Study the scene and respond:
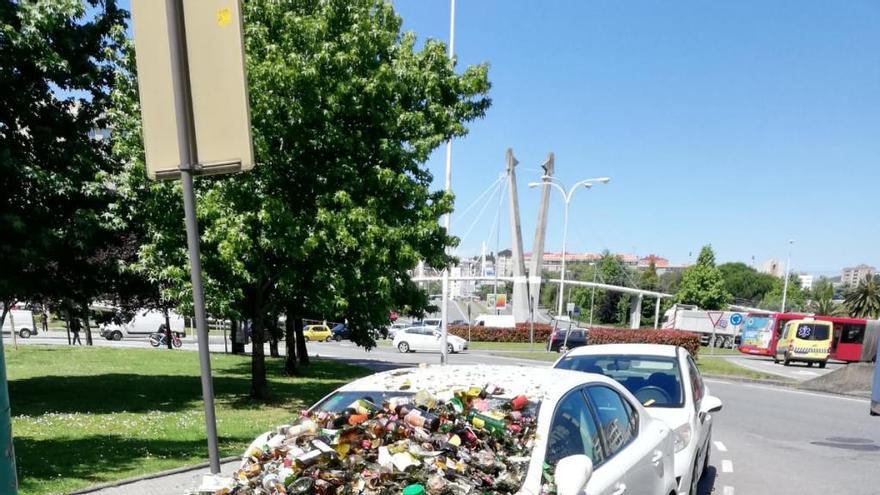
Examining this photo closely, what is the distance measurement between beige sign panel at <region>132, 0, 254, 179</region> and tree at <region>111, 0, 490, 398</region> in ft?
27.9

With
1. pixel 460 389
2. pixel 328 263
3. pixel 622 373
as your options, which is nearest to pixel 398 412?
pixel 460 389

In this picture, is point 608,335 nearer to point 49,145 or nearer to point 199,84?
point 49,145

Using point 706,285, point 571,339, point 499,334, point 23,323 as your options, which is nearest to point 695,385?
point 571,339

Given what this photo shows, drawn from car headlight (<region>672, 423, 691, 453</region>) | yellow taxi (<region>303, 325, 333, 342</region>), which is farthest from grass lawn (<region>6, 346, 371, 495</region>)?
yellow taxi (<region>303, 325, 333, 342</region>)

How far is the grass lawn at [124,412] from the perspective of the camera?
7.66m

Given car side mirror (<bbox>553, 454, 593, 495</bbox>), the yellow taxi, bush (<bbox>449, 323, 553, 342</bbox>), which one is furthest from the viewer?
the yellow taxi

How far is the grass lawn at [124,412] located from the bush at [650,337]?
16.6m

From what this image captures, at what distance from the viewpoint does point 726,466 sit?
8.97m

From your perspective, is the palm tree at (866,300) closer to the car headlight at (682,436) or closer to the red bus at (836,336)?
the red bus at (836,336)

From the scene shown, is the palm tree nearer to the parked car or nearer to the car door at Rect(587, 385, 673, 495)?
the parked car

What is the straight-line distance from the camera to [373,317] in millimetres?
13602

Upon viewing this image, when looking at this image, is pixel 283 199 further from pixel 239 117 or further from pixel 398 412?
A: pixel 239 117

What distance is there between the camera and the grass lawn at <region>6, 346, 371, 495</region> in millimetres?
7660

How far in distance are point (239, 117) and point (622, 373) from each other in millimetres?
5946
